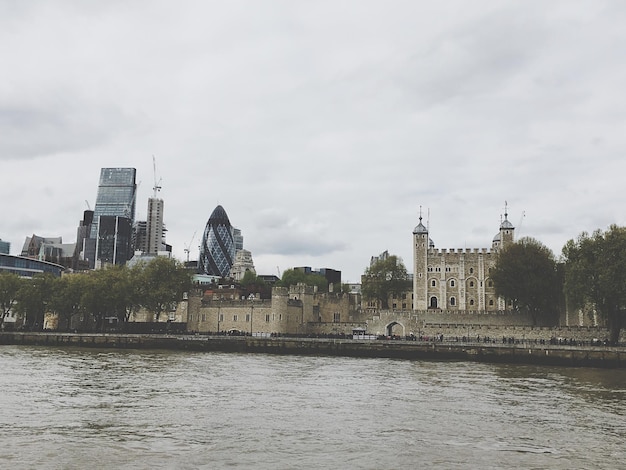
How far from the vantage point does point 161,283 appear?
9662 centimetres

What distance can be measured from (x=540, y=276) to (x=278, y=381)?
5459cm

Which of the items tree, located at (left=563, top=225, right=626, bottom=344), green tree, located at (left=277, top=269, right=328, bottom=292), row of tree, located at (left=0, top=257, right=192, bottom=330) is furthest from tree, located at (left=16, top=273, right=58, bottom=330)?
tree, located at (left=563, top=225, right=626, bottom=344)

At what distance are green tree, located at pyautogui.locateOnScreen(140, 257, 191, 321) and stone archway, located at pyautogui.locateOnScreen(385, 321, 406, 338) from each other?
30768mm

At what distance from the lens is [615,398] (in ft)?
126

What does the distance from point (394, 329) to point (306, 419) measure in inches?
2477

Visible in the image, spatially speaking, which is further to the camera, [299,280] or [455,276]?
[299,280]

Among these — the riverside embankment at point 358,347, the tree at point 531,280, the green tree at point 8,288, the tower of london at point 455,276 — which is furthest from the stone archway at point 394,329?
the green tree at point 8,288

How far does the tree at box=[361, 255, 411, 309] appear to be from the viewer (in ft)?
386

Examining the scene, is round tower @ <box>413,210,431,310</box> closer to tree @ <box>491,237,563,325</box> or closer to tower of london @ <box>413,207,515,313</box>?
tower of london @ <box>413,207,515,313</box>

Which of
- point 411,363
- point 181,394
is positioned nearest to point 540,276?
point 411,363

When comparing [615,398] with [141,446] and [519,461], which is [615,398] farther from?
[141,446]

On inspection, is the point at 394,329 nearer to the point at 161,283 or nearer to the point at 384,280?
the point at 384,280

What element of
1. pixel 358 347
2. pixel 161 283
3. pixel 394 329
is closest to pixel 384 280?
pixel 394 329

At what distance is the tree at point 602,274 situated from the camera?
220 feet
